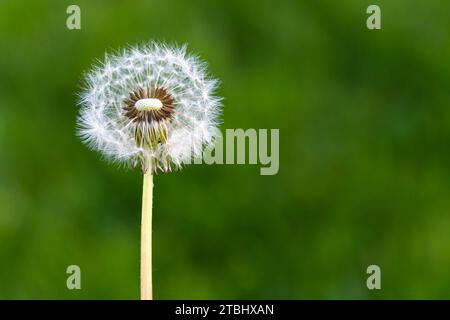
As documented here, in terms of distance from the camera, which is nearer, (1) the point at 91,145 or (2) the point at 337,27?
(1) the point at 91,145

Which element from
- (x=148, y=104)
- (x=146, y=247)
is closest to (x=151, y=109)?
(x=148, y=104)

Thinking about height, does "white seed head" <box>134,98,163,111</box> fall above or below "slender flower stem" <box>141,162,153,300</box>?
above

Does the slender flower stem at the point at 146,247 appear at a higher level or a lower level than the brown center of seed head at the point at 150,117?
lower

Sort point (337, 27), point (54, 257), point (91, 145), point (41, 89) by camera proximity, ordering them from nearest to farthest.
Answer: point (91, 145) < point (54, 257) < point (41, 89) < point (337, 27)

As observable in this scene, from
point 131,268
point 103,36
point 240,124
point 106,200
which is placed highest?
point 103,36

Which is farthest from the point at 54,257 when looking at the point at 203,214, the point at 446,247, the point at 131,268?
the point at 446,247

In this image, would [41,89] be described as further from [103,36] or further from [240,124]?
[240,124]

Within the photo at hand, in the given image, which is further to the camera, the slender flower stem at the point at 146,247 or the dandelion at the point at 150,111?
the dandelion at the point at 150,111

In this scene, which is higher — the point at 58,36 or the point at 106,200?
the point at 58,36
